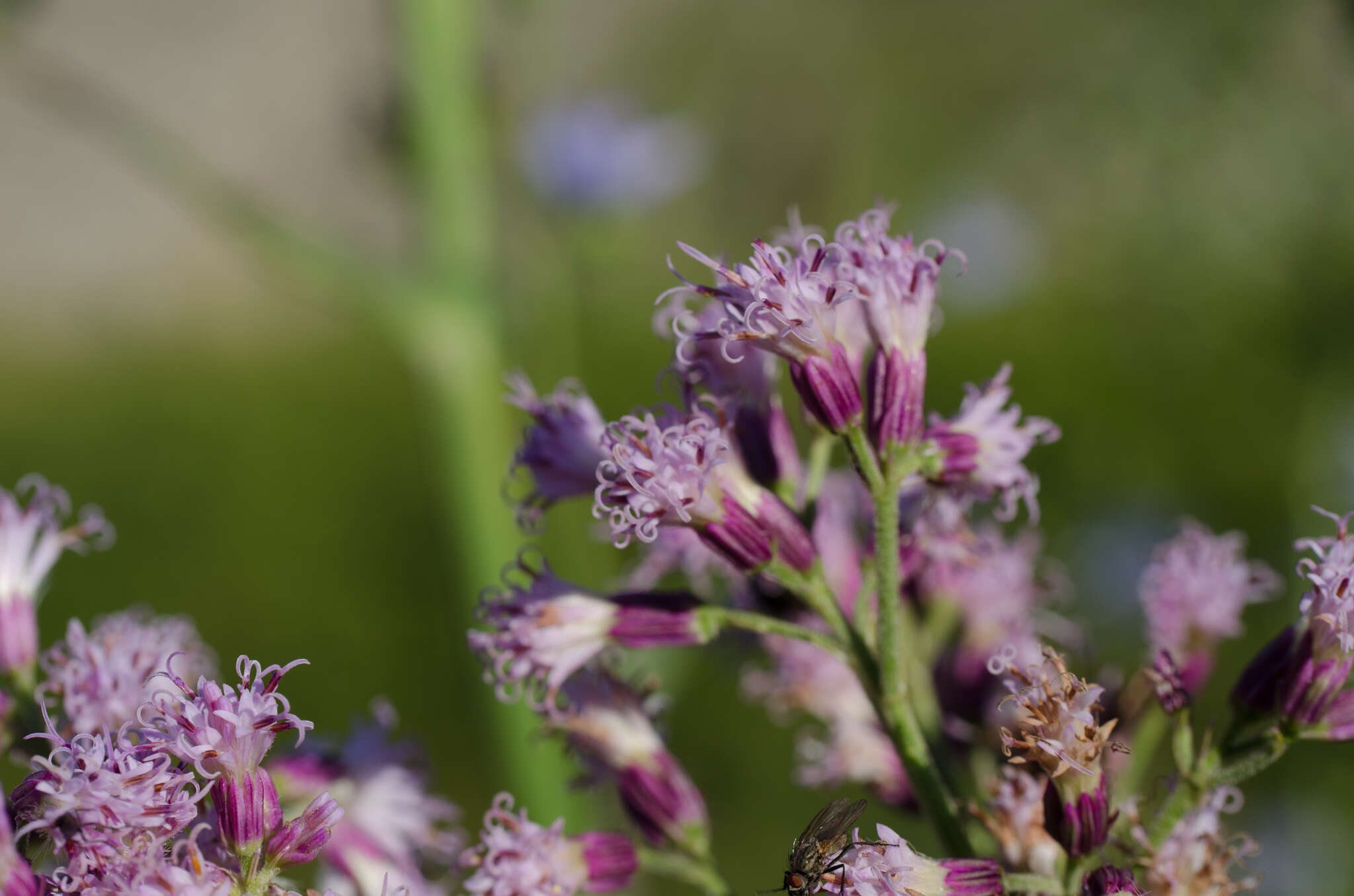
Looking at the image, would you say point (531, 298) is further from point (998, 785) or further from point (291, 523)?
point (291, 523)

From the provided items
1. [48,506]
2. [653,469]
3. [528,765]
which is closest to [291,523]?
[528,765]

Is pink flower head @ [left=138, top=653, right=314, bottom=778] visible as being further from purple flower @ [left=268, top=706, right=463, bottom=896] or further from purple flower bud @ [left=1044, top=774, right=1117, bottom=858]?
purple flower bud @ [left=1044, top=774, right=1117, bottom=858]

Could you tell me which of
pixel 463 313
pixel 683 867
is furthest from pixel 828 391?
pixel 463 313

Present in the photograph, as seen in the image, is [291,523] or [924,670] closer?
[924,670]

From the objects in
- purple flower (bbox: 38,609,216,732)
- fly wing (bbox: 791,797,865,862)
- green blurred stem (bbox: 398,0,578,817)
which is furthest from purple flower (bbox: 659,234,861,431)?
green blurred stem (bbox: 398,0,578,817)

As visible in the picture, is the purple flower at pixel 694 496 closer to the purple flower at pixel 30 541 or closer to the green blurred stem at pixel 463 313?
the purple flower at pixel 30 541

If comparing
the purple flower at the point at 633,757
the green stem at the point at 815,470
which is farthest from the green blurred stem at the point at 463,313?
the green stem at the point at 815,470

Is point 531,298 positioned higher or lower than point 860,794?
higher
